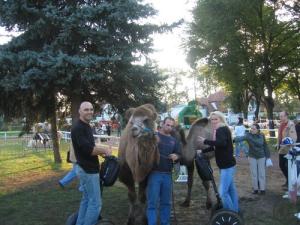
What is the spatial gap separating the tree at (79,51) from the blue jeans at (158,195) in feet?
18.5

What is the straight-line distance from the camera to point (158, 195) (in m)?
5.95

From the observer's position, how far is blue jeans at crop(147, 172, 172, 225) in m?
5.89

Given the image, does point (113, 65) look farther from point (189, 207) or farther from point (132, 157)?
point (132, 157)

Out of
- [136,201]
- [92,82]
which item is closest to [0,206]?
[136,201]

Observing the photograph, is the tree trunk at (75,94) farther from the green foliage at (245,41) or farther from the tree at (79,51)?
the green foliage at (245,41)

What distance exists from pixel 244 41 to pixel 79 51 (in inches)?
859

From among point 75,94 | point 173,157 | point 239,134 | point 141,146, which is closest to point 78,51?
point 75,94

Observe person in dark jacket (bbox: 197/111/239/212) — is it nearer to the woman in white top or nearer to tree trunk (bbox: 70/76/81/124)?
tree trunk (bbox: 70/76/81/124)

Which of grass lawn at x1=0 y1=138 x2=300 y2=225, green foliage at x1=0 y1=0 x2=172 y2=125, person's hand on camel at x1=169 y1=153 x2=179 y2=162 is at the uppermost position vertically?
green foliage at x1=0 y1=0 x2=172 y2=125

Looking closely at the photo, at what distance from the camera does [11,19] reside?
1173 centimetres

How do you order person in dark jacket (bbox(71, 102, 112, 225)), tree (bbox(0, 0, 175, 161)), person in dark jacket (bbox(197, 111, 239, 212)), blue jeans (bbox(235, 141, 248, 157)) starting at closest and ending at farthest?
person in dark jacket (bbox(71, 102, 112, 225)) → person in dark jacket (bbox(197, 111, 239, 212)) → tree (bbox(0, 0, 175, 161)) → blue jeans (bbox(235, 141, 248, 157))

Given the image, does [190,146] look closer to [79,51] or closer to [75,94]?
[79,51]

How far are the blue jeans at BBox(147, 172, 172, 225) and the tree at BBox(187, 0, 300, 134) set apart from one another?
2426cm

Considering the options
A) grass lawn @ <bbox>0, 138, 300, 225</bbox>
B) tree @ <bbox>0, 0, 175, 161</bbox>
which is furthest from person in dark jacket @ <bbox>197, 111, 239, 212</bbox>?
tree @ <bbox>0, 0, 175, 161</bbox>
